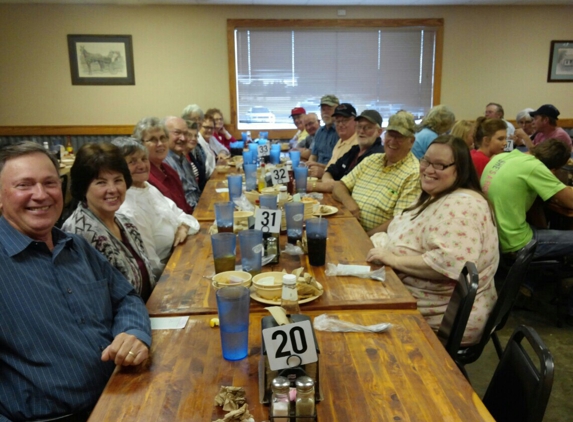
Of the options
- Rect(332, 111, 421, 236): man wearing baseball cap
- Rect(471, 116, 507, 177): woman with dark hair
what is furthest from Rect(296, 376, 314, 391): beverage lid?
Rect(471, 116, 507, 177): woman with dark hair

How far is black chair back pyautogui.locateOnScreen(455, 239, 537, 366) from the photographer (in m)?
1.80

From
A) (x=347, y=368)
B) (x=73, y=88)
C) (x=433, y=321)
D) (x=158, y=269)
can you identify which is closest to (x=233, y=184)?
(x=158, y=269)

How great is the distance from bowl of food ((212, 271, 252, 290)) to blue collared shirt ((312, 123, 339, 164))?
385 centimetres

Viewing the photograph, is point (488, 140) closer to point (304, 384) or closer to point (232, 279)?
point (232, 279)

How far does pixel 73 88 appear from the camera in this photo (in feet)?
22.7

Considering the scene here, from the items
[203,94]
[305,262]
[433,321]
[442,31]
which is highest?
[442,31]

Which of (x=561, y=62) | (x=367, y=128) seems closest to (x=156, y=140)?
(x=367, y=128)

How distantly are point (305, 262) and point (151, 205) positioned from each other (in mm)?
917

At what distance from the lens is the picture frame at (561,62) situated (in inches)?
282

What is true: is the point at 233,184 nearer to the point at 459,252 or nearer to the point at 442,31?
the point at 459,252

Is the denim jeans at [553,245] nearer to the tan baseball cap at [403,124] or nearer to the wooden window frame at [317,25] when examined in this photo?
the tan baseball cap at [403,124]

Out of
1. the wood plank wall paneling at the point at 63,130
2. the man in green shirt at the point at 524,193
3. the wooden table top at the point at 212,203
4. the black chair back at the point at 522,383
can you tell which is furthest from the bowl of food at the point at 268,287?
the wood plank wall paneling at the point at 63,130

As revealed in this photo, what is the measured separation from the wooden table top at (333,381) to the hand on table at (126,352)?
2 cm

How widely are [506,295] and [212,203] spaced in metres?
1.91
